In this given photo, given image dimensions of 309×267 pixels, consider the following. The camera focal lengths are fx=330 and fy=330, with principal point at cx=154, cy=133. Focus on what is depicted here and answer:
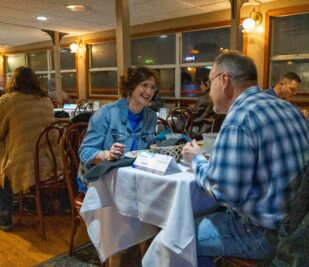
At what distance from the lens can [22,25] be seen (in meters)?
6.83

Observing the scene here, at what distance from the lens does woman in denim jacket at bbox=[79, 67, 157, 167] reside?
70.4 inches

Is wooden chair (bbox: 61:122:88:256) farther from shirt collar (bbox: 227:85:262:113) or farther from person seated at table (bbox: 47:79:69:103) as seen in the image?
person seated at table (bbox: 47:79:69:103)

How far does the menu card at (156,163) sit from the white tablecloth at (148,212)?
3 centimetres

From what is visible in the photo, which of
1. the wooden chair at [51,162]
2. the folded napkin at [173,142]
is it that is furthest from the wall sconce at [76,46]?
the folded napkin at [173,142]

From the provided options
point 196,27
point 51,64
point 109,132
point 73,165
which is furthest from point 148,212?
point 51,64

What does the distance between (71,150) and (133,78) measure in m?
0.59

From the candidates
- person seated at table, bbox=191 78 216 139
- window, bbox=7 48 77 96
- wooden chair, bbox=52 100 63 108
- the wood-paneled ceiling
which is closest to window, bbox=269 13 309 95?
the wood-paneled ceiling

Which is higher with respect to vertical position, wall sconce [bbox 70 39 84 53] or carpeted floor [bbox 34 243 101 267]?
wall sconce [bbox 70 39 84 53]

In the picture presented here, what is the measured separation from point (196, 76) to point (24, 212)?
4371mm

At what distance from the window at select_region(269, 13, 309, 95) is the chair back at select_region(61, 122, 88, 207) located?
12.6 ft

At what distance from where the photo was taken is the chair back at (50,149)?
7.92ft

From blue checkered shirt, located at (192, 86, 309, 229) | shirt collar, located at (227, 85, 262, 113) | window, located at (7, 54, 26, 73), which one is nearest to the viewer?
blue checkered shirt, located at (192, 86, 309, 229)

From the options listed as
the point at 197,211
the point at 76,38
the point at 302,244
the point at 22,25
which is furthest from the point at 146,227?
the point at 76,38

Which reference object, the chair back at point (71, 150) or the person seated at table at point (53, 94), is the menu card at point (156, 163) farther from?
the person seated at table at point (53, 94)
